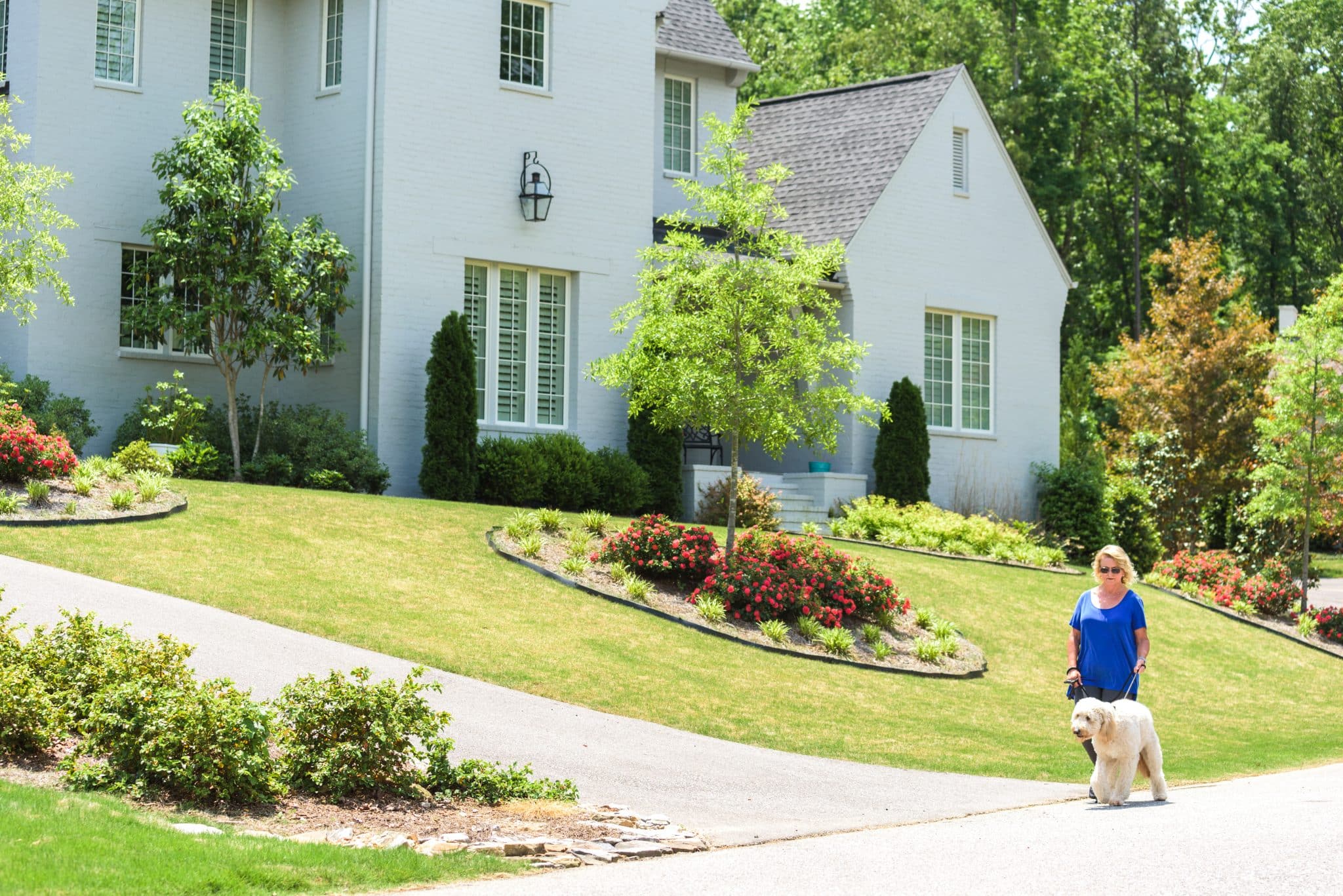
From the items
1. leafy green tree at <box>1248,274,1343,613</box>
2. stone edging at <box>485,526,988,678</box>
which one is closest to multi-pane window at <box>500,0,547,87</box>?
stone edging at <box>485,526,988,678</box>

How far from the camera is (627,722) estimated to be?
12.1 metres

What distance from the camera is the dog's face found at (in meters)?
9.66

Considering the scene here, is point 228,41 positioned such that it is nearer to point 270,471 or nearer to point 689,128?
point 270,471

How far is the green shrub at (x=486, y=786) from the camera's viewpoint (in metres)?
9.26

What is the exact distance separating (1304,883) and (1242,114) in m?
45.6

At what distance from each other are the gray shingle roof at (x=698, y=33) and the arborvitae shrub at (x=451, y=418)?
8.08 m

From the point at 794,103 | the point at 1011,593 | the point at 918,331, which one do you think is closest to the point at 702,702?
the point at 1011,593

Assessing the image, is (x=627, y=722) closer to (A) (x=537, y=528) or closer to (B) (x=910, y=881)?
(B) (x=910, y=881)

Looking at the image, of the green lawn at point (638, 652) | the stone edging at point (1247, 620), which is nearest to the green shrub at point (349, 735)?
the green lawn at point (638, 652)

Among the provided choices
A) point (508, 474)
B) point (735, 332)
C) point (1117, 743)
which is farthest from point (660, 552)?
point (1117, 743)

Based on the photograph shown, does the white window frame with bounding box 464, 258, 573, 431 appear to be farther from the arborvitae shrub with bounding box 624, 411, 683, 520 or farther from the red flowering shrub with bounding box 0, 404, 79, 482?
the red flowering shrub with bounding box 0, 404, 79, 482

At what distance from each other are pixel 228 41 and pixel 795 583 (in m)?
12.5

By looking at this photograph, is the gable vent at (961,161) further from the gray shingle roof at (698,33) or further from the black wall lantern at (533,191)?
the black wall lantern at (533,191)

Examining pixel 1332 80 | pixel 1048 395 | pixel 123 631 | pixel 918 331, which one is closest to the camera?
pixel 123 631
